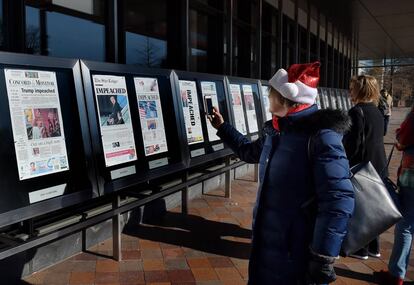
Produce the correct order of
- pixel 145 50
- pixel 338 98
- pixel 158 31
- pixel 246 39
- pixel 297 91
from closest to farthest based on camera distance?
pixel 297 91 → pixel 145 50 → pixel 158 31 → pixel 246 39 → pixel 338 98

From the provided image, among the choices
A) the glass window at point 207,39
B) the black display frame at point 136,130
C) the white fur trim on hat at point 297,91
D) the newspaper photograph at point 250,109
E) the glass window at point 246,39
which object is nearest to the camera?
the white fur trim on hat at point 297,91

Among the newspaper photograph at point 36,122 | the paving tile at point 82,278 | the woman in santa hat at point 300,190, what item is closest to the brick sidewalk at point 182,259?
the paving tile at point 82,278

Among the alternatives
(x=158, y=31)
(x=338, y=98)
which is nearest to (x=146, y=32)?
(x=158, y=31)

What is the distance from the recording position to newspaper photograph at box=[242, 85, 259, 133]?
5.96 metres

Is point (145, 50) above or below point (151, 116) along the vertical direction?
above

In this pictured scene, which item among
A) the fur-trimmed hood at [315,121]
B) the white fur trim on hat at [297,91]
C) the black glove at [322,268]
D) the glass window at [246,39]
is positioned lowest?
the black glove at [322,268]

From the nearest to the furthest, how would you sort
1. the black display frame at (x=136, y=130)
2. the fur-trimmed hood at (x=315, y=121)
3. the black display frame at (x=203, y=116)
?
the fur-trimmed hood at (x=315, y=121) < the black display frame at (x=136, y=130) < the black display frame at (x=203, y=116)

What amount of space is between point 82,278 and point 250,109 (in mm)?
3482

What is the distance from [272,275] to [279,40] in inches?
301

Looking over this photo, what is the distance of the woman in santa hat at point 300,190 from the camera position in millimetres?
1886

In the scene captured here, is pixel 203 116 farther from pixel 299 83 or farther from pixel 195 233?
pixel 299 83

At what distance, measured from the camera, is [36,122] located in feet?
8.90

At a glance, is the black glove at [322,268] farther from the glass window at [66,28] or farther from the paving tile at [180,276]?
the glass window at [66,28]

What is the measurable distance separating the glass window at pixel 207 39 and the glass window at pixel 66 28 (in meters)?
2.20
